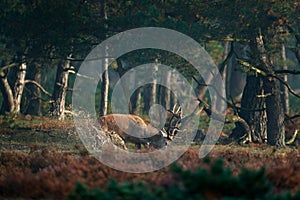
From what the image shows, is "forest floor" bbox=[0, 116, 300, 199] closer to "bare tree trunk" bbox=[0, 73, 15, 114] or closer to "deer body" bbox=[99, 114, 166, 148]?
"deer body" bbox=[99, 114, 166, 148]

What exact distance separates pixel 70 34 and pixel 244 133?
904cm

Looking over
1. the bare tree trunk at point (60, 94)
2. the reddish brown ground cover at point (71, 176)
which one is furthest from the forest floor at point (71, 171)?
the bare tree trunk at point (60, 94)

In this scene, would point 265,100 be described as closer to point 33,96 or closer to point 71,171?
point 33,96

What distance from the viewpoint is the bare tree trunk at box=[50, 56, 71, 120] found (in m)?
30.6

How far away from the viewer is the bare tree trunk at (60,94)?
30.6m

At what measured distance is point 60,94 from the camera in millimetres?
31562

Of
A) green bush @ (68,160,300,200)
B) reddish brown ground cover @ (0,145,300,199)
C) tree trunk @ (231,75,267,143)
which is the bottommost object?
reddish brown ground cover @ (0,145,300,199)

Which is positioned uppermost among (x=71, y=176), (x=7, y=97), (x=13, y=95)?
(x=13, y=95)

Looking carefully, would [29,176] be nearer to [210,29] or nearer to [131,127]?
[131,127]

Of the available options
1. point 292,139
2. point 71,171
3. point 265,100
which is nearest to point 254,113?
point 265,100

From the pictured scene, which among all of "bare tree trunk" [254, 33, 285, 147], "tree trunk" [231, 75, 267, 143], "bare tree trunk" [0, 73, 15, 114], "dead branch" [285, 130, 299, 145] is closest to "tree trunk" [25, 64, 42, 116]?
"bare tree trunk" [0, 73, 15, 114]

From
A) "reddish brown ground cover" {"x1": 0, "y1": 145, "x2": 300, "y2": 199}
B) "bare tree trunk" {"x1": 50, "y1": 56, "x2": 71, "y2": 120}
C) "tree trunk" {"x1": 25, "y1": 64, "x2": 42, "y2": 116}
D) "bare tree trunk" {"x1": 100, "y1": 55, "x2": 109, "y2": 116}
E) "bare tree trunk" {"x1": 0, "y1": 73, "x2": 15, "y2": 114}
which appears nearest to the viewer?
"reddish brown ground cover" {"x1": 0, "y1": 145, "x2": 300, "y2": 199}

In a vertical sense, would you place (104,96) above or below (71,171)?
above

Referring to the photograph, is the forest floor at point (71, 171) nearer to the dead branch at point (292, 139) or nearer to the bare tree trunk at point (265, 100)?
the bare tree trunk at point (265, 100)
